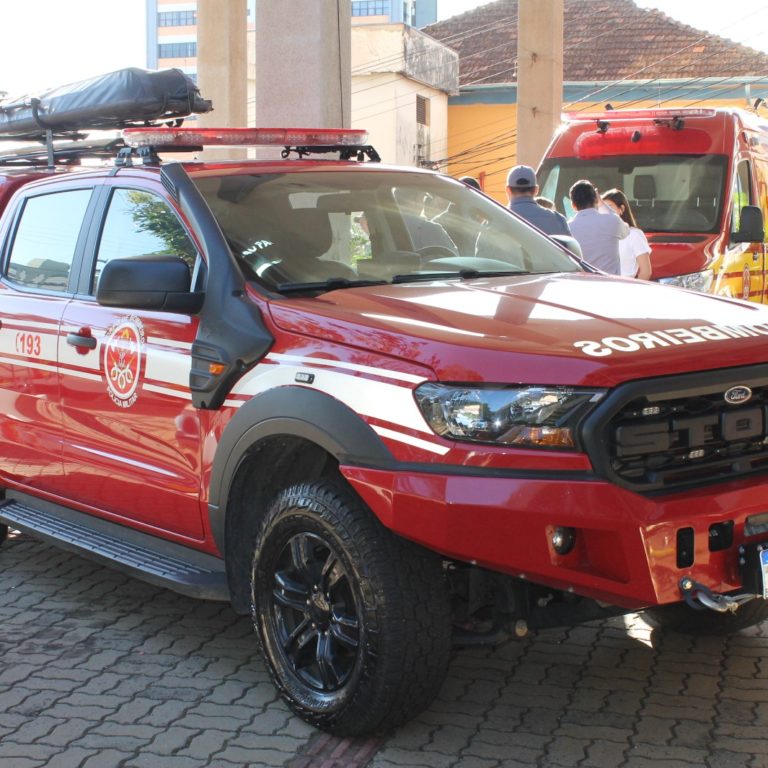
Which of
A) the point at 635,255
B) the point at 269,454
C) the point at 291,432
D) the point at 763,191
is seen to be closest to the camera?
the point at 291,432

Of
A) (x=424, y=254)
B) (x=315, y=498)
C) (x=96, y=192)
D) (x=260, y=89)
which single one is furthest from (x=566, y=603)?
(x=260, y=89)

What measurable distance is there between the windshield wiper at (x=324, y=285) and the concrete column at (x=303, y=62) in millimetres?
6071

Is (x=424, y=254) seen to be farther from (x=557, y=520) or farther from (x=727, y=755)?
(x=727, y=755)

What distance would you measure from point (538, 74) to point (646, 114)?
17.3 feet

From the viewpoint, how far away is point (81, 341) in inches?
195

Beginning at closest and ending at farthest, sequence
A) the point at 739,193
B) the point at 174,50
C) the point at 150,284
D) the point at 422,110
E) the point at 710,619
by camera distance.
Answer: the point at 150,284 < the point at 710,619 < the point at 739,193 < the point at 422,110 < the point at 174,50

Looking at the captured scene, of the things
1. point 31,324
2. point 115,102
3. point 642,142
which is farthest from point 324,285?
point 642,142

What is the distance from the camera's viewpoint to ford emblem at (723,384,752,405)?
3.69 m

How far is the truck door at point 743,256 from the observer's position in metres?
10.7

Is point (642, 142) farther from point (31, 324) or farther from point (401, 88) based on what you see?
point (401, 88)

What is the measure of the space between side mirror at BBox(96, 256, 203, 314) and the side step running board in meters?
0.90

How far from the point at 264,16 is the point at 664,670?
281 inches

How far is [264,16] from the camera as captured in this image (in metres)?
10.2

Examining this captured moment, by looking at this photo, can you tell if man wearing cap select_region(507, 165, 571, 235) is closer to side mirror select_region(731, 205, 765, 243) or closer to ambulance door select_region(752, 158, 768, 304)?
side mirror select_region(731, 205, 765, 243)
